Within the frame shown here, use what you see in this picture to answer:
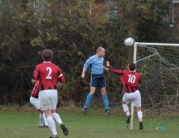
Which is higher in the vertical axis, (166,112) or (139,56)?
(139,56)

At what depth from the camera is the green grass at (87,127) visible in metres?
13.7

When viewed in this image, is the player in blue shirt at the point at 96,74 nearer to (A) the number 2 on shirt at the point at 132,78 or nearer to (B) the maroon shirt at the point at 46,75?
(A) the number 2 on shirt at the point at 132,78

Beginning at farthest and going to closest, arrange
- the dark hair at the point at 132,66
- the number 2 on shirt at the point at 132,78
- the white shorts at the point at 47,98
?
the number 2 on shirt at the point at 132,78 < the dark hair at the point at 132,66 < the white shorts at the point at 47,98

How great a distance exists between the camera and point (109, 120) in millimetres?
18797

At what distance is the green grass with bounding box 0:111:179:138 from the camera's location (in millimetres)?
13742

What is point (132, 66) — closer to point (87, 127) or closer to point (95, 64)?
point (87, 127)

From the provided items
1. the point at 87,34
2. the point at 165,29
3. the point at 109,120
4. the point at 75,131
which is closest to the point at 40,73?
the point at 75,131

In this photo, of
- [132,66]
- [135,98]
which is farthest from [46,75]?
[135,98]

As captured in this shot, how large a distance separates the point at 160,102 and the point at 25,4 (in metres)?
8.79

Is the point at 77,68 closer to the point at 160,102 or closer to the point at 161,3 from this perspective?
the point at 161,3

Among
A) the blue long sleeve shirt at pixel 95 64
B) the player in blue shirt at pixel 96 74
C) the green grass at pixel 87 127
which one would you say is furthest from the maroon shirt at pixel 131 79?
the blue long sleeve shirt at pixel 95 64

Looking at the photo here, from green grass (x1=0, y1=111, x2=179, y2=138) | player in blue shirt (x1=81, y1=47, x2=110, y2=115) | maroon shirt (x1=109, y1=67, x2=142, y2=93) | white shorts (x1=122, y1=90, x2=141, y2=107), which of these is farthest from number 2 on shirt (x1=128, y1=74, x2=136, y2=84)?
player in blue shirt (x1=81, y1=47, x2=110, y2=115)

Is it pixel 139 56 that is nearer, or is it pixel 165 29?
pixel 139 56

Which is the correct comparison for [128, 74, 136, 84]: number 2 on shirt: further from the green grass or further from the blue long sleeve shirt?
the blue long sleeve shirt
